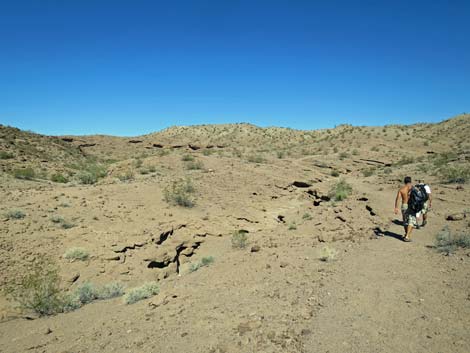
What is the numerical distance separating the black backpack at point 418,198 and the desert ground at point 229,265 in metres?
0.82

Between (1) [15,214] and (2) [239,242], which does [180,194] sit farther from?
(1) [15,214]

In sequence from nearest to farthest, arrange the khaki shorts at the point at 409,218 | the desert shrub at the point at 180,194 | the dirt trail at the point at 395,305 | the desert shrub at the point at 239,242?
the dirt trail at the point at 395,305, the khaki shorts at the point at 409,218, the desert shrub at the point at 239,242, the desert shrub at the point at 180,194

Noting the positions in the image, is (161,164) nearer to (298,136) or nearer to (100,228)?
(100,228)

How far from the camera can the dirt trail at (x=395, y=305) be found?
13.0ft

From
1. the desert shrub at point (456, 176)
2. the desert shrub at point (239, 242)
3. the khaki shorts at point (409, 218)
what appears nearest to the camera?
the khaki shorts at point (409, 218)

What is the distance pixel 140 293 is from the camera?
6.77 m

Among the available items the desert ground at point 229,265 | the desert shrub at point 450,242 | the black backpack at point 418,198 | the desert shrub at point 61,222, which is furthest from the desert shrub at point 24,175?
the desert shrub at point 450,242

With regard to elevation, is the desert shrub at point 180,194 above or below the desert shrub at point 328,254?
above

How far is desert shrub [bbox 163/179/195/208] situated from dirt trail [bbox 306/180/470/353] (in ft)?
25.3

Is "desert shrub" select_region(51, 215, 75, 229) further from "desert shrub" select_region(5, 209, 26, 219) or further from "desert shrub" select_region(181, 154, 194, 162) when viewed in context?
"desert shrub" select_region(181, 154, 194, 162)

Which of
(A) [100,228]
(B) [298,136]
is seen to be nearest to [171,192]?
(A) [100,228]

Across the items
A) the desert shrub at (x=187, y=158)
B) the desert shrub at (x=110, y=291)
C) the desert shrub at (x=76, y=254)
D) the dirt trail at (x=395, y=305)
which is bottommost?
the desert shrub at (x=110, y=291)

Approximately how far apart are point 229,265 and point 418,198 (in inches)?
205

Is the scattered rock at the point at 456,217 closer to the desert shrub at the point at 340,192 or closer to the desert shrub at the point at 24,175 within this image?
the desert shrub at the point at 340,192
